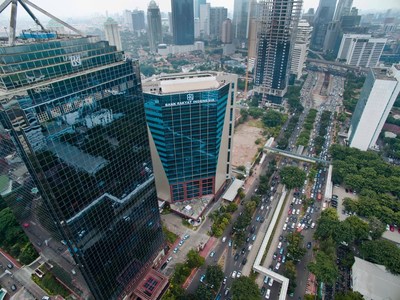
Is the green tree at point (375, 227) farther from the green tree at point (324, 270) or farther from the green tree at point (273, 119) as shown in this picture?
the green tree at point (273, 119)

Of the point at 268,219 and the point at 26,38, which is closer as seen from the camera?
the point at 26,38

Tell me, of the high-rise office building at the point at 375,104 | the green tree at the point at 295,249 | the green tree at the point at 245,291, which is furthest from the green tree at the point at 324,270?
the high-rise office building at the point at 375,104

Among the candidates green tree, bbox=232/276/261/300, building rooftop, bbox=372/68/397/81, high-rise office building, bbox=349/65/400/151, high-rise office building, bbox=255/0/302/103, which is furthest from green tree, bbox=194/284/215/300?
high-rise office building, bbox=255/0/302/103

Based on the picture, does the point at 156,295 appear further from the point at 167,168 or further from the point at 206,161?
the point at 206,161

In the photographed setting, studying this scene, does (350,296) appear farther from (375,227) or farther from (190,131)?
(190,131)

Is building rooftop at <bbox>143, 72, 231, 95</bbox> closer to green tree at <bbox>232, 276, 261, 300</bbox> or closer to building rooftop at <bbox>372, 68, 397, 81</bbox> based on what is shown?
green tree at <bbox>232, 276, 261, 300</bbox>

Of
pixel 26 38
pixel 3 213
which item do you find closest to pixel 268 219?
pixel 26 38
